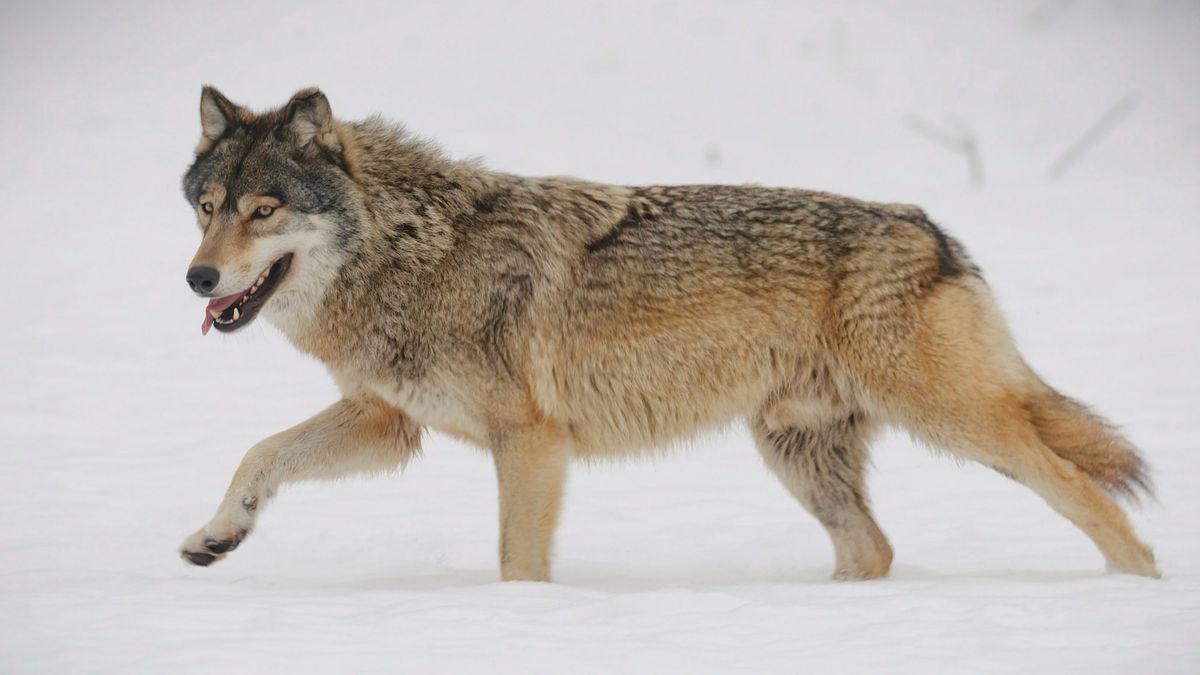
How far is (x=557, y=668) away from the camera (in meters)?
3.79

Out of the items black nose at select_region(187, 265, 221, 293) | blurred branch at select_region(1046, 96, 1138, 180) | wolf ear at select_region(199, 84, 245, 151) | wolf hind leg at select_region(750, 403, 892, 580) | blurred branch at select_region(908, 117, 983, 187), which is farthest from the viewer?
blurred branch at select_region(1046, 96, 1138, 180)

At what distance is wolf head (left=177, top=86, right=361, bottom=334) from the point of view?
488cm

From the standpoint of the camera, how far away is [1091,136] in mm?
17188

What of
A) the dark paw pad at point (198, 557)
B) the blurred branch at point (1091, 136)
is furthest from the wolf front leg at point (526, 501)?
the blurred branch at point (1091, 136)

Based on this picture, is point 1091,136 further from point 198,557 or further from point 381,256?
point 198,557

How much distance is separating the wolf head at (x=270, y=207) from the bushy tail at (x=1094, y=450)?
9.93 ft

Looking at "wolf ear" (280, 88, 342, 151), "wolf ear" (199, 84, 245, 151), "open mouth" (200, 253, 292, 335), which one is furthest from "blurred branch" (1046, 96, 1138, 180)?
"open mouth" (200, 253, 292, 335)

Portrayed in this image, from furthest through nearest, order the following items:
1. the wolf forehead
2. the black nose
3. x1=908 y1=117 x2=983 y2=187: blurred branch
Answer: x1=908 y1=117 x2=983 y2=187: blurred branch → the wolf forehead → the black nose

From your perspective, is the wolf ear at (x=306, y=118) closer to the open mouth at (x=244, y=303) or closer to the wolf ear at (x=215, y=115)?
the wolf ear at (x=215, y=115)

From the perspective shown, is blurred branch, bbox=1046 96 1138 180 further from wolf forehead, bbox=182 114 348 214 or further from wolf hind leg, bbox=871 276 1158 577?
wolf forehead, bbox=182 114 348 214

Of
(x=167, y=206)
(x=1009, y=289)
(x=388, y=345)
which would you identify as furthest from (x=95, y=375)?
(x=1009, y=289)

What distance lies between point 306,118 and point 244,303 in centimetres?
82

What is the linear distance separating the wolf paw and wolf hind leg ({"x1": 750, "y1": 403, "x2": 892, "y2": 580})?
7.64 ft

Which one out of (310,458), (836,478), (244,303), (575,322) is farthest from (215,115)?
(836,478)
